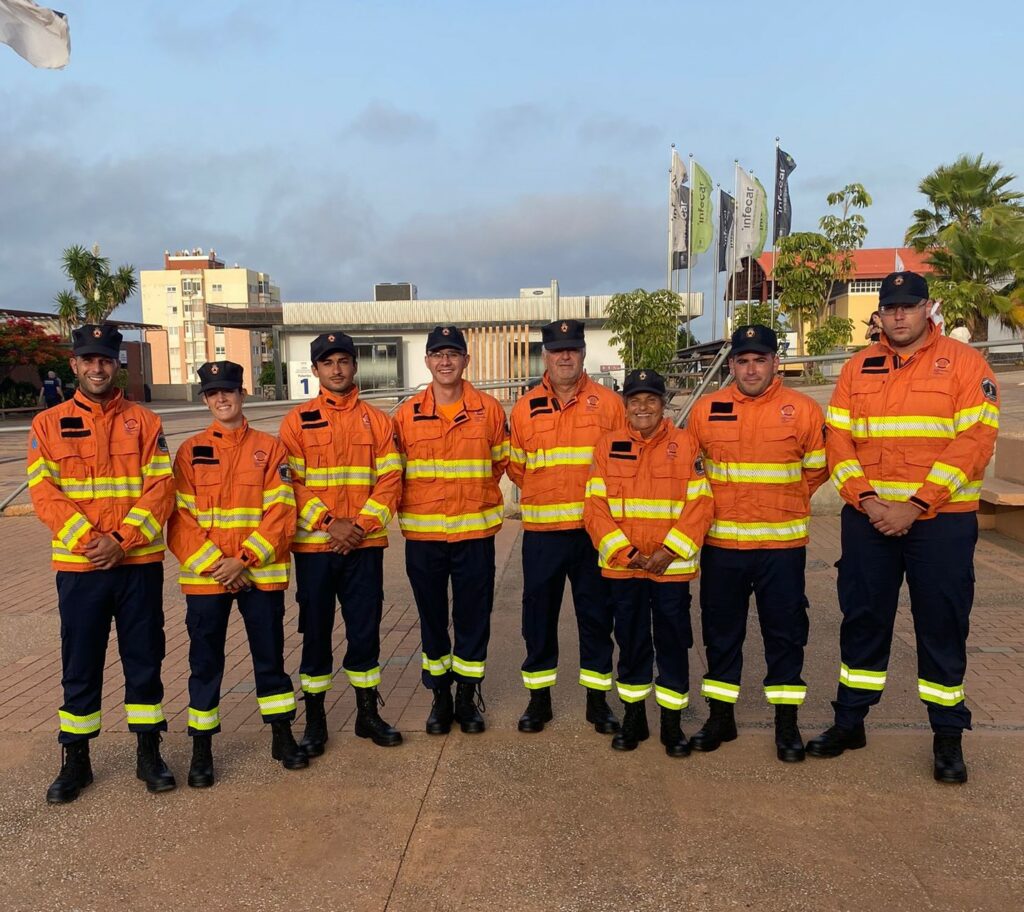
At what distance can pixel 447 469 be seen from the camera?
13.6ft

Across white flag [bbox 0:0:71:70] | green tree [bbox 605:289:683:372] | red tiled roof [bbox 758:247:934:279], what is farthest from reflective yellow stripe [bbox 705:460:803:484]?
red tiled roof [bbox 758:247:934:279]

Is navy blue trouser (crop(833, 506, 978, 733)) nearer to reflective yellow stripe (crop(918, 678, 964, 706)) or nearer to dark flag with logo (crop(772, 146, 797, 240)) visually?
reflective yellow stripe (crop(918, 678, 964, 706))

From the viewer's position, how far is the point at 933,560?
3.58m

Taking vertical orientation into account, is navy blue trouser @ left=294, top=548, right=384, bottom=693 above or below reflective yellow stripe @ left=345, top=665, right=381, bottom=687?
above

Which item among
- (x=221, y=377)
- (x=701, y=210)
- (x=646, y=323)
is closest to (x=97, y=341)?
(x=221, y=377)

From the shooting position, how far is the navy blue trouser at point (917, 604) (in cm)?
356

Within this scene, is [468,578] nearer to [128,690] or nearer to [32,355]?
[128,690]

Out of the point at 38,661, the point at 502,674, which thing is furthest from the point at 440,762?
the point at 38,661

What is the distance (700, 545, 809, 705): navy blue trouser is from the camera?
379 cm

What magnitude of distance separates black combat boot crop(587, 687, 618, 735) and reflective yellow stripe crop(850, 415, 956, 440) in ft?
5.69

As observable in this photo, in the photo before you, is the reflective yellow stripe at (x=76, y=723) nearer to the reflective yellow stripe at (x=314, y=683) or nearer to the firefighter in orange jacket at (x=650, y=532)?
the reflective yellow stripe at (x=314, y=683)

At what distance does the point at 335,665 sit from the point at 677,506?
2506 millimetres

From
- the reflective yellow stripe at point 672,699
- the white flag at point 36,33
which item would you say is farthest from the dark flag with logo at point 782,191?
the reflective yellow stripe at point 672,699

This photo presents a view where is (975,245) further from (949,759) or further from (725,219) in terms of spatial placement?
(949,759)
